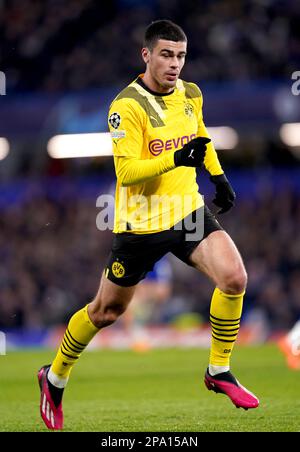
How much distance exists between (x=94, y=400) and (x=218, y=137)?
1090 cm

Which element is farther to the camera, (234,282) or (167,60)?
(167,60)

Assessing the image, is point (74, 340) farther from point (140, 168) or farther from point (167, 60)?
point (167, 60)

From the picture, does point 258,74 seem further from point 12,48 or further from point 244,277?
point 244,277

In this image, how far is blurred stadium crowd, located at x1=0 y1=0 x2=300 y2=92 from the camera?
17297 mm

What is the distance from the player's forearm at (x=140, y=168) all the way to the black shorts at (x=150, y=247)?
395 mm

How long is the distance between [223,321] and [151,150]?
1135 millimetres

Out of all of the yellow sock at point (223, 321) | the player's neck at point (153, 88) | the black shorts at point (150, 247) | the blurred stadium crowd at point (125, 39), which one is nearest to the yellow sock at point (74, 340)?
the black shorts at point (150, 247)

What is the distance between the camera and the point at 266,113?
16.8 metres

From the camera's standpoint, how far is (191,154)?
543 cm

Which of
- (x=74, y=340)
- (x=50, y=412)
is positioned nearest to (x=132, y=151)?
(x=74, y=340)

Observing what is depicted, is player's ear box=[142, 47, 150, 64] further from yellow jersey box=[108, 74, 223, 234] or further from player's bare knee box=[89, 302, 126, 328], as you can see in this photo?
player's bare knee box=[89, 302, 126, 328]

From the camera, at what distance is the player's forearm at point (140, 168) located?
5.54 m

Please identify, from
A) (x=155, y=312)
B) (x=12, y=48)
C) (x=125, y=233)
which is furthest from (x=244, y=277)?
(x=12, y=48)

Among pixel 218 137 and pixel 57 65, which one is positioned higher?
pixel 57 65
